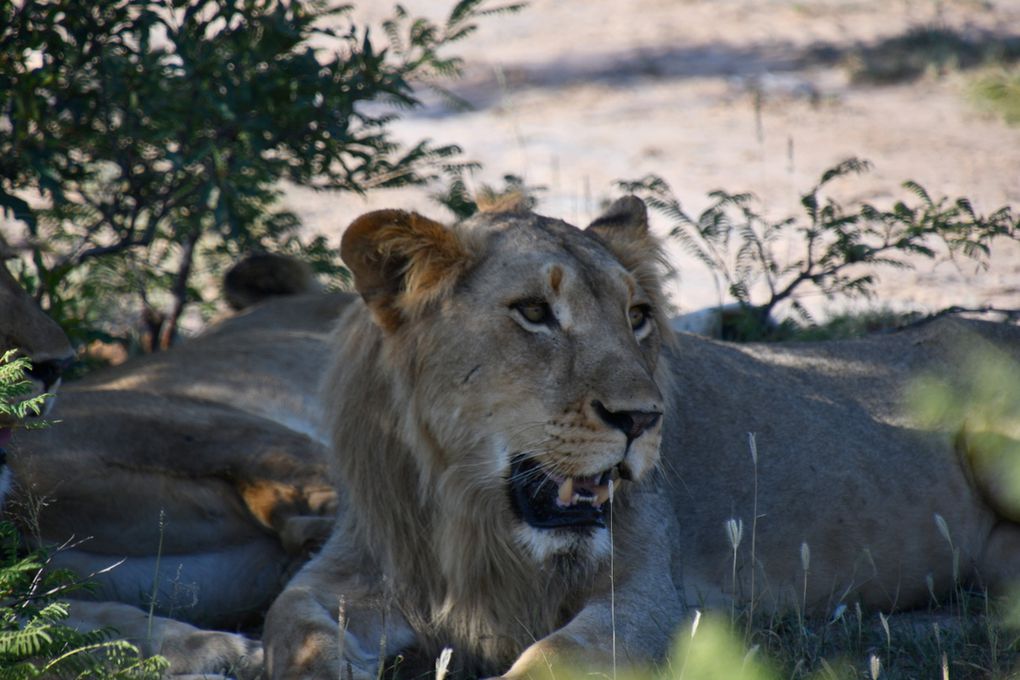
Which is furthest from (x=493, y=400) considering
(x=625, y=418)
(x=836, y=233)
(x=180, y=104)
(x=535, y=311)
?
(x=836, y=233)

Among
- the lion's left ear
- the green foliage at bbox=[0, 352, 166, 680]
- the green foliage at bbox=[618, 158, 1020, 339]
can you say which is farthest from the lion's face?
the green foliage at bbox=[618, 158, 1020, 339]

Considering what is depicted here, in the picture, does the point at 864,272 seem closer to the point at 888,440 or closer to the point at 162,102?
the point at 888,440

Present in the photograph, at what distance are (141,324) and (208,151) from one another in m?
2.11

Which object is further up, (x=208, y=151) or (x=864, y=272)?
(x=208, y=151)

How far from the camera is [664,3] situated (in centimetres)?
1404

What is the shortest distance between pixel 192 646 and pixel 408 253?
1.24 metres

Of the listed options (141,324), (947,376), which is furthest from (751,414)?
(141,324)

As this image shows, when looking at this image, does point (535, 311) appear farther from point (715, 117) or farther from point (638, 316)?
point (715, 117)

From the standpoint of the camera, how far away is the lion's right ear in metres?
3.21

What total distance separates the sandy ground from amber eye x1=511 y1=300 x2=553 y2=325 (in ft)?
9.53

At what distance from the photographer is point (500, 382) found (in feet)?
10.1

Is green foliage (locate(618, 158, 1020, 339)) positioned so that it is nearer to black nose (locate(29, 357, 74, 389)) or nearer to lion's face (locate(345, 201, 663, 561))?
lion's face (locate(345, 201, 663, 561))

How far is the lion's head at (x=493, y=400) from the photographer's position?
9.83ft

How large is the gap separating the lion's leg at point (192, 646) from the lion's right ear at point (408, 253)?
1.03 meters
